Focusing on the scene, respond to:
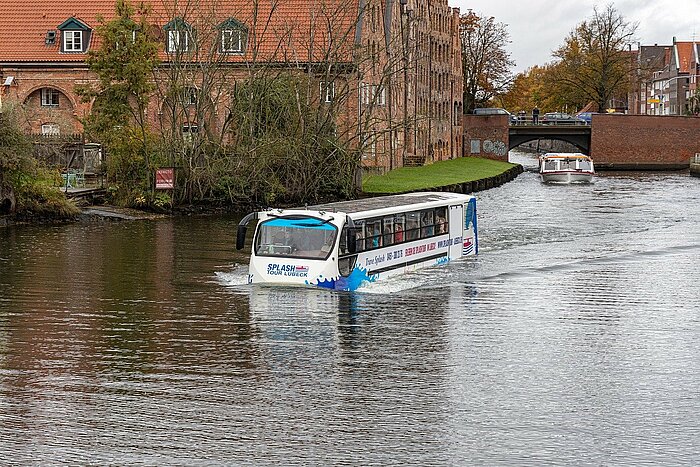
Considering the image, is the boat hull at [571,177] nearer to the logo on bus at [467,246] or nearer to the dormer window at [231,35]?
the dormer window at [231,35]

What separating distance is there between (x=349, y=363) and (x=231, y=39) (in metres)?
34.5

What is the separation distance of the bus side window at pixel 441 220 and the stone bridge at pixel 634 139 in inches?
3017

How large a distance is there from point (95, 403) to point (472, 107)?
109m

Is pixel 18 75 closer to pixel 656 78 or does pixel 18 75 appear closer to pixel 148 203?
pixel 148 203

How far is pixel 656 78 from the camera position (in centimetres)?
17225

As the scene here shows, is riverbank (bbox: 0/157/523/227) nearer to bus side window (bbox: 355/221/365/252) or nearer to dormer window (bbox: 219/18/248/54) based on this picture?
dormer window (bbox: 219/18/248/54)

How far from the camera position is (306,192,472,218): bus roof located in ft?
92.5

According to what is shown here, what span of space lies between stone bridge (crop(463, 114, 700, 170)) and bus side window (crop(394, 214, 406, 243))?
79393 mm

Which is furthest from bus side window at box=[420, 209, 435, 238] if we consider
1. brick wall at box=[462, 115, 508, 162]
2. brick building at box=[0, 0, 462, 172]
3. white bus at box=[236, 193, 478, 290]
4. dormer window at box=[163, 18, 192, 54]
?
brick wall at box=[462, 115, 508, 162]

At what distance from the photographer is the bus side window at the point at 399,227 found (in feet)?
95.5

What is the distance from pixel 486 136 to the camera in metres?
109

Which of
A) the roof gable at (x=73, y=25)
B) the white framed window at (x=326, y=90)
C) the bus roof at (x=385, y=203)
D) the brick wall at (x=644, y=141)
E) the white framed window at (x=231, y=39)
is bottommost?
the bus roof at (x=385, y=203)

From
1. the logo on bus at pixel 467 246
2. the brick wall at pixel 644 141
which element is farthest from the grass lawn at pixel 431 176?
the logo on bus at pixel 467 246

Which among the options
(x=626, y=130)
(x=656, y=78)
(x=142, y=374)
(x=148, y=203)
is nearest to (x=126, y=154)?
(x=148, y=203)
